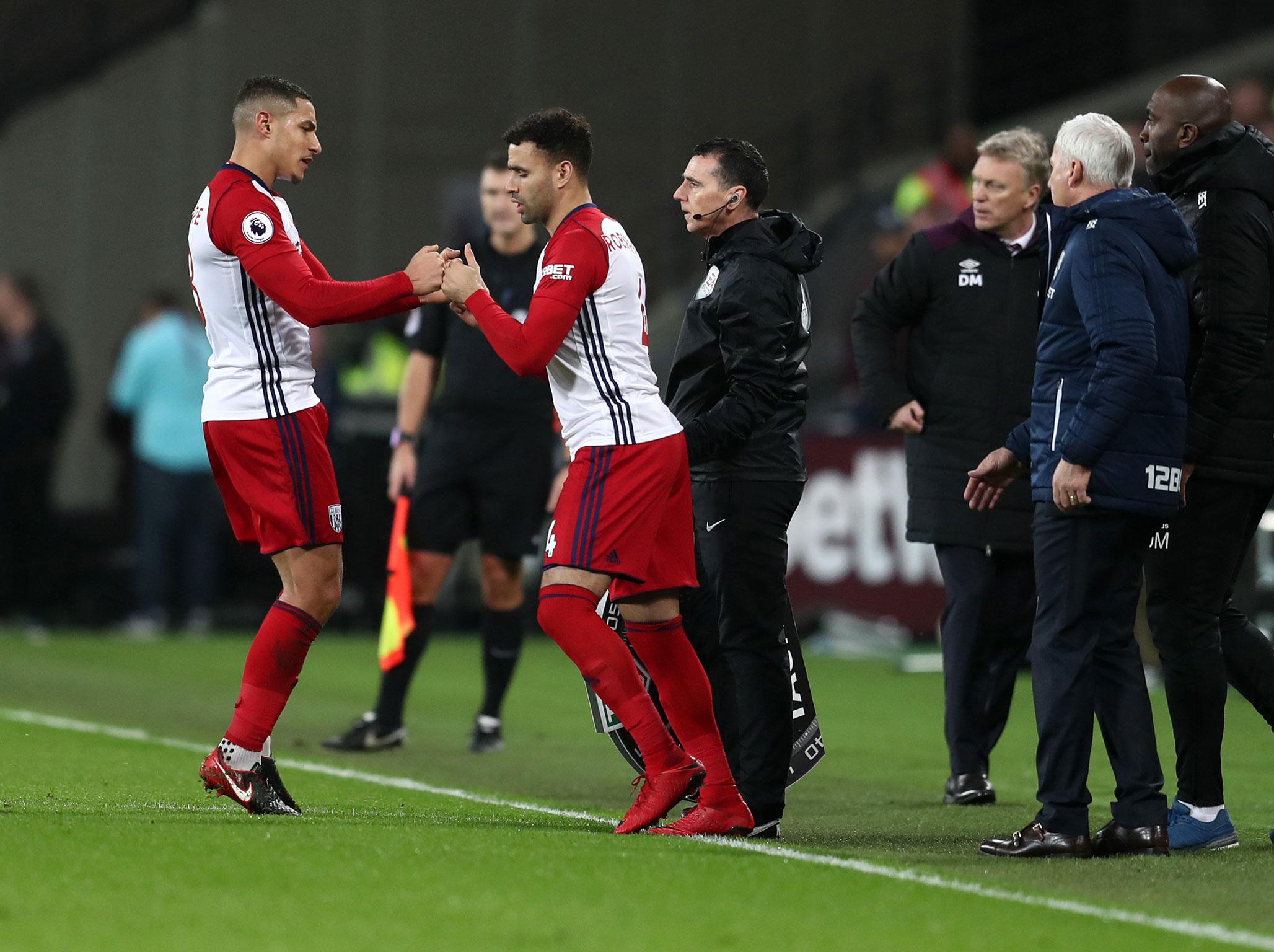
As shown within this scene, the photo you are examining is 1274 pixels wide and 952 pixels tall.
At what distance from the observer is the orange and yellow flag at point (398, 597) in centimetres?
847

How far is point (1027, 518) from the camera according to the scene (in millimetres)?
7152

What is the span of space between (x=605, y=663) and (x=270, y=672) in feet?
3.57

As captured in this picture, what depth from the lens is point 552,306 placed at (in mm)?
5414

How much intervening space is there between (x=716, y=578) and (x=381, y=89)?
15.9 metres

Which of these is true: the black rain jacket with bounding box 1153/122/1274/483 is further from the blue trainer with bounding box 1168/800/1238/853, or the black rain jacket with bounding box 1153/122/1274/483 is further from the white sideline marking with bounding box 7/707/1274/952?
the white sideline marking with bounding box 7/707/1274/952

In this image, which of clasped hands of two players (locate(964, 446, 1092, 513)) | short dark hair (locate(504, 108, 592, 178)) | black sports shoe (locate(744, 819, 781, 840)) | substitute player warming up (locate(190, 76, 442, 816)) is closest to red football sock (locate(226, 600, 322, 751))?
substitute player warming up (locate(190, 76, 442, 816))

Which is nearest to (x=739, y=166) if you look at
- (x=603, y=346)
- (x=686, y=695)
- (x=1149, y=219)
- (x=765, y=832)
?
(x=603, y=346)

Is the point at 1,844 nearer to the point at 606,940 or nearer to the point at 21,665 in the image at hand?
the point at 606,940

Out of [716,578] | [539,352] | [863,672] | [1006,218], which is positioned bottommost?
[863,672]

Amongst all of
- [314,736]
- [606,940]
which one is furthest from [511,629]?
[606,940]

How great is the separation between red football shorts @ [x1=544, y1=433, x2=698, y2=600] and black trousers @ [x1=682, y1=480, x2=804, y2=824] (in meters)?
0.31

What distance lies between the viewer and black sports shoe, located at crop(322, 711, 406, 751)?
8.37m

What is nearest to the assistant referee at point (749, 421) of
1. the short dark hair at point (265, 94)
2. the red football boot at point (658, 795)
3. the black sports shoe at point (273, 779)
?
the red football boot at point (658, 795)

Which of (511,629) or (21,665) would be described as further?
(21,665)
